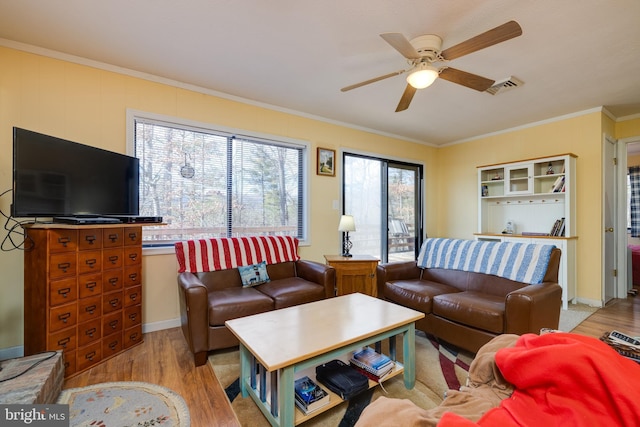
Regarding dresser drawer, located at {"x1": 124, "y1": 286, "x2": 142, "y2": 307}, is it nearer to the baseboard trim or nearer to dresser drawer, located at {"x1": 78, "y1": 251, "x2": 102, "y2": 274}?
dresser drawer, located at {"x1": 78, "y1": 251, "x2": 102, "y2": 274}

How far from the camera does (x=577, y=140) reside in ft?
12.6

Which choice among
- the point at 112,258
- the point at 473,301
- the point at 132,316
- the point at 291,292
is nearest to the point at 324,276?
the point at 291,292

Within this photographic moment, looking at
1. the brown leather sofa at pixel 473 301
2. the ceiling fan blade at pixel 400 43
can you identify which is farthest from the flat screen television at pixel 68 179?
the brown leather sofa at pixel 473 301

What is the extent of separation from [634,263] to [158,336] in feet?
22.7

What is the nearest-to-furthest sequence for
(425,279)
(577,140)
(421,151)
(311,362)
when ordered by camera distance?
(311,362) → (425,279) → (577,140) → (421,151)

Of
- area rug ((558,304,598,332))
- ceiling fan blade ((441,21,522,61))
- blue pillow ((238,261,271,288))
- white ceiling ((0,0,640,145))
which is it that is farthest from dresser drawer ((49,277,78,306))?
area rug ((558,304,598,332))

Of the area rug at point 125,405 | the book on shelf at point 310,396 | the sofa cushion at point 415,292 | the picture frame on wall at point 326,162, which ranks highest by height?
the picture frame on wall at point 326,162

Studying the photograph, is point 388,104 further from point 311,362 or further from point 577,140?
point 311,362

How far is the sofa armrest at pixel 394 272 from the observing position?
3043 mm

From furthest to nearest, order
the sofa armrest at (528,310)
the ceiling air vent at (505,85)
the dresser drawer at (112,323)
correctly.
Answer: the ceiling air vent at (505,85) < the dresser drawer at (112,323) < the sofa armrest at (528,310)

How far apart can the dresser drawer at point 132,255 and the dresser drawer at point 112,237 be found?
9 cm

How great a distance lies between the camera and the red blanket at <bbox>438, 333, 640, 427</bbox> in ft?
2.40

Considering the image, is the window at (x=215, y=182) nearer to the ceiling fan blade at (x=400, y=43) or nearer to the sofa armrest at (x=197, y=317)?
the sofa armrest at (x=197, y=317)

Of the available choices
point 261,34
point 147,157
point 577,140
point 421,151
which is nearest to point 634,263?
point 577,140
